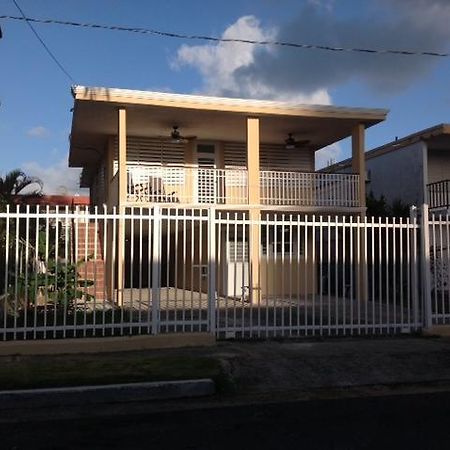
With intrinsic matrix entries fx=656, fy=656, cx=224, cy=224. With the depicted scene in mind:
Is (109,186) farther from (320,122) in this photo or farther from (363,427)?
(363,427)

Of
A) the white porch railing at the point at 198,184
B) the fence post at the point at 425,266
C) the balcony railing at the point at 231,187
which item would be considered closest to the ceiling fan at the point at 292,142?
the balcony railing at the point at 231,187

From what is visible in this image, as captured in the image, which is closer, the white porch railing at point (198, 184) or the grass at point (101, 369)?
the grass at point (101, 369)

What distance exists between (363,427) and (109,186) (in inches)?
629

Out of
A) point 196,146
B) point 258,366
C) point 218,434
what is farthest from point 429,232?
point 196,146

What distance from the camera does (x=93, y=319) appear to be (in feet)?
31.0

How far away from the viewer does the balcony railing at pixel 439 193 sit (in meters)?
21.7

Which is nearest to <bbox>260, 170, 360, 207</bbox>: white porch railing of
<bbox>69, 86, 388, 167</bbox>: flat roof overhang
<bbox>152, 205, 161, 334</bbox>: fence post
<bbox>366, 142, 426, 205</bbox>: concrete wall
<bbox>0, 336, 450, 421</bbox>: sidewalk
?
<bbox>69, 86, 388, 167</bbox>: flat roof overhang

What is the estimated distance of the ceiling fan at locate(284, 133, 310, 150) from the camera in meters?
21.3

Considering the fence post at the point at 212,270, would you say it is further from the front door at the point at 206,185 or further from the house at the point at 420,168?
the house at the point at 420,168

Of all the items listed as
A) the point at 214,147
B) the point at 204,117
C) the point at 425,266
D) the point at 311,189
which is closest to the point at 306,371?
the point at 425,266

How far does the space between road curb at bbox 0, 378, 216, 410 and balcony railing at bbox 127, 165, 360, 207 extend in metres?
11.1

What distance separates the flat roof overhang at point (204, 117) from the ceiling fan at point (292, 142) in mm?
168

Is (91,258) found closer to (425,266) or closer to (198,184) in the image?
(425,266)

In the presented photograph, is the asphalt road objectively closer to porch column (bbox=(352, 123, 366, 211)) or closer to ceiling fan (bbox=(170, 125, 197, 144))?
porch column (bbox=(352, 123, 366, 211))
